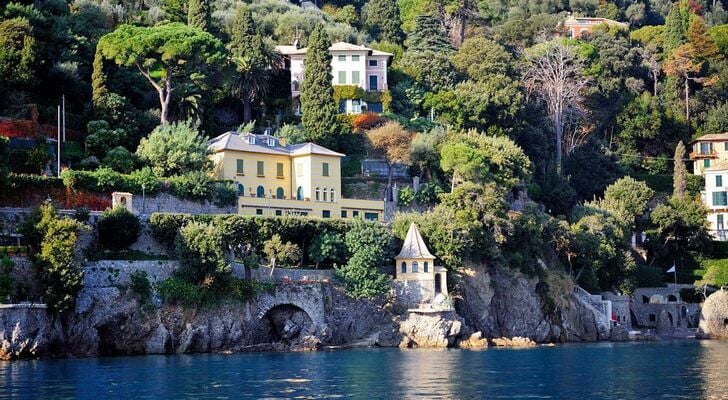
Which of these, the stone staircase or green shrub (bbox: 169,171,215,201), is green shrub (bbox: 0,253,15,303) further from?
the stone staircase

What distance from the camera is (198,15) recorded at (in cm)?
9938

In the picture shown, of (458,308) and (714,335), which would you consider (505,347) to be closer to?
(458,308)

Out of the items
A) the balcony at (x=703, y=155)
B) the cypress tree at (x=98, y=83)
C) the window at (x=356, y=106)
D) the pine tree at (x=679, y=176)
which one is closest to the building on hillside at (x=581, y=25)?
the balcony at (x=703, y=155)

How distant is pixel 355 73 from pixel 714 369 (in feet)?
151

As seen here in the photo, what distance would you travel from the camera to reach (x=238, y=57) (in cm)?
9506

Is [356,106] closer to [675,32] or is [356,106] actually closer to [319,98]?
[319,98]

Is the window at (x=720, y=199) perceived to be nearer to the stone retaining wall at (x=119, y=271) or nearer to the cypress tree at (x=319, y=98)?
the cypress tree at (x=319, y=98)

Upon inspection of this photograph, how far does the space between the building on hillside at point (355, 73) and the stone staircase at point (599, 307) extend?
20.1 meters

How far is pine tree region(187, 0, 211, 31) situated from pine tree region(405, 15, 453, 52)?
1864 cm

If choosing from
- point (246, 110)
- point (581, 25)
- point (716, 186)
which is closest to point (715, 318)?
point (716, 186)

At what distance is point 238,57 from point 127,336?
99.8 ft

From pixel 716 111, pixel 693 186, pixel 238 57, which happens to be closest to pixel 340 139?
pixel 238 57

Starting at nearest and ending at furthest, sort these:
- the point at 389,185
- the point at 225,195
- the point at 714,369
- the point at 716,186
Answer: the point at 714,369 → the point at 225,195 → the point at 389,185 → the point at 716,186

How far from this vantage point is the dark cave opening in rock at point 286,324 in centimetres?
7488
